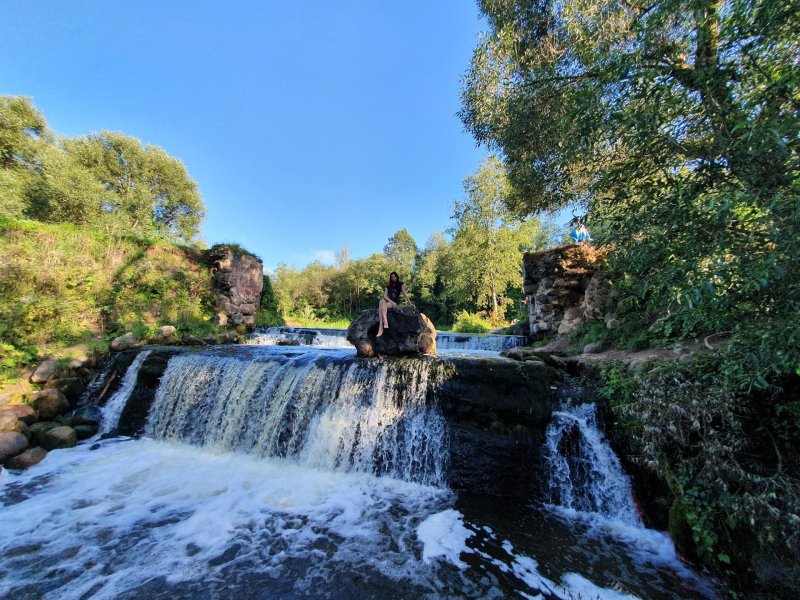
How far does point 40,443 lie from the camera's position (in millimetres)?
6051

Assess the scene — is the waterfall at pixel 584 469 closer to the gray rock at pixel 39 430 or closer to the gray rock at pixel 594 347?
the gray rock at pixel 594 347

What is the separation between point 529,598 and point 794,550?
2.27 m

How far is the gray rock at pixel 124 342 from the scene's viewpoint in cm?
923

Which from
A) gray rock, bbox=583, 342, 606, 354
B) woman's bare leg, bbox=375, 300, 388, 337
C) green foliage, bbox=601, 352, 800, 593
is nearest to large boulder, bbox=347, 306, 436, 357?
woman's bare leg, bbox=375, 300, 388, 337

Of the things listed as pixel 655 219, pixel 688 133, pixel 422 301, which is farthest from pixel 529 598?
pixel 422 301

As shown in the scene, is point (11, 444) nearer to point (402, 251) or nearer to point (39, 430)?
point (39, 430)

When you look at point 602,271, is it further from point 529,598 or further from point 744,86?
point 529,598

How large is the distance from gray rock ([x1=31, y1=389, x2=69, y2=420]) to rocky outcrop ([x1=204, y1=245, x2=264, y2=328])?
6880mm

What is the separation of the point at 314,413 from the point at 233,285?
443 inches

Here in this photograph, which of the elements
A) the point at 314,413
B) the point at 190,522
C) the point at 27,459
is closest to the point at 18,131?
the point at 27,459

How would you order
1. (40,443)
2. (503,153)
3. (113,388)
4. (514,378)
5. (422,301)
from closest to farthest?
(514,378)
(40,443)
(113,388)
(503,153)
(422,301)

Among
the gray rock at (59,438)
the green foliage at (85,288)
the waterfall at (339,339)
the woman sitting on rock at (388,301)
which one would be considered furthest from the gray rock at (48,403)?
the woman sitting on rock at (388,301)

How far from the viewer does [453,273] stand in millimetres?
29375

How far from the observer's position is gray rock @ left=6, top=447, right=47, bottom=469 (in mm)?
5305
